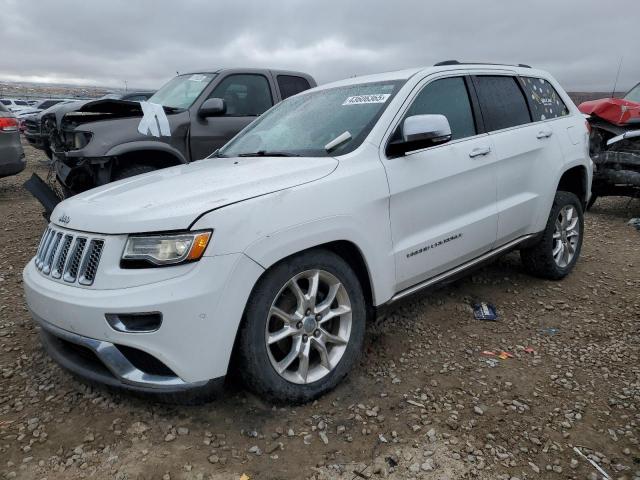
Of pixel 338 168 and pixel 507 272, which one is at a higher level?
pixel 338 168

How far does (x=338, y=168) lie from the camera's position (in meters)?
2.75

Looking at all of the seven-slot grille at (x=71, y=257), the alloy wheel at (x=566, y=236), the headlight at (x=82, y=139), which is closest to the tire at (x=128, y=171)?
the headlight at (x=82, y=139)

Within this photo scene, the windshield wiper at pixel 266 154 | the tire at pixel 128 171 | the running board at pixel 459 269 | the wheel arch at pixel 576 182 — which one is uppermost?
the windshield wiper at pixel 266 154

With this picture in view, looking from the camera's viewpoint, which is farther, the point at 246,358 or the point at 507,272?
the point at 507,272

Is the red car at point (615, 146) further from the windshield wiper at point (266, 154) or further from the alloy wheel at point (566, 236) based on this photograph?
the windshield wiper at point (266, 154)

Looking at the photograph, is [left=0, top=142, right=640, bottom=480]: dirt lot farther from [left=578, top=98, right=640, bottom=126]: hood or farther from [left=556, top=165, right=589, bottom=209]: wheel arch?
[left=578, top=98, right=640, bottom=126]: hood

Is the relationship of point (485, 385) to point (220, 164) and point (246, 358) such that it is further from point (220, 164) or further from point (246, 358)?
point (220, 164)

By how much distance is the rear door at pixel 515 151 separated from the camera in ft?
12.2

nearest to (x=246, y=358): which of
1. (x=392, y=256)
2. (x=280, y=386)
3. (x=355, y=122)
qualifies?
(x=280, y=386)

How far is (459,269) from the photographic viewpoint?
3477 millimetres

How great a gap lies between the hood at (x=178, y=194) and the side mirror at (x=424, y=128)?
479mm

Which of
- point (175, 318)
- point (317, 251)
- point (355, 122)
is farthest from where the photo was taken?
point (355, 122)

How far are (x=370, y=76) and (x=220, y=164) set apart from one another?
4.42ft

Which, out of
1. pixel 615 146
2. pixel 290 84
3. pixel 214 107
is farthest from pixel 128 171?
pixel 615 146
